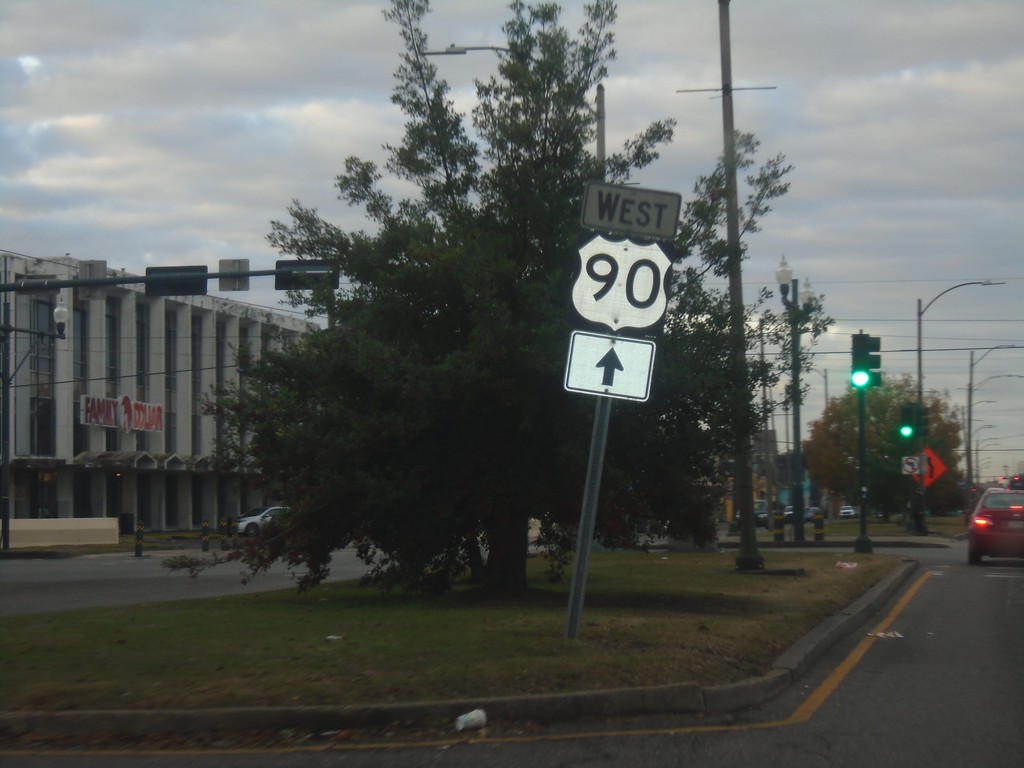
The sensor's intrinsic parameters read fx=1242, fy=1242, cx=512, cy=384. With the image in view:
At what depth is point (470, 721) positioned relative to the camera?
796cm

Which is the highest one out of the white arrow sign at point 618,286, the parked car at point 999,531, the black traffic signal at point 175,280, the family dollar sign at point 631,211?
the black traffic signal at point 175,280

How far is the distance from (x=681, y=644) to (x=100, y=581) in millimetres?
16421

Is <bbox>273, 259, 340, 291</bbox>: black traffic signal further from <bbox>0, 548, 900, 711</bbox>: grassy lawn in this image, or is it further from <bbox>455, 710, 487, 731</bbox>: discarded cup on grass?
<bbox>455, 710, 487, 731</bbox>: discarded cup on grass

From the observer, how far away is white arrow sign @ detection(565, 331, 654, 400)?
33.8 feet

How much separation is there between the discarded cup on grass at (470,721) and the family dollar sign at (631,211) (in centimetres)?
430

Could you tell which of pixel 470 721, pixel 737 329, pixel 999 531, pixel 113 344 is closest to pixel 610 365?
pixel 470 721

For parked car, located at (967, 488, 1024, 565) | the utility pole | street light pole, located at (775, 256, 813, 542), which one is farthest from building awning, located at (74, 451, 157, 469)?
→ parked car, located at (967, 488, 1024, 565)

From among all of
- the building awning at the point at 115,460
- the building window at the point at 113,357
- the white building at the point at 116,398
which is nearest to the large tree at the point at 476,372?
the white building at the point at 116,398

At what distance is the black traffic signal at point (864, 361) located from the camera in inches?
1074

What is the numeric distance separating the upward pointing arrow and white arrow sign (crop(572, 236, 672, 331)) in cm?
28

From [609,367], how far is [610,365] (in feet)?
0.07

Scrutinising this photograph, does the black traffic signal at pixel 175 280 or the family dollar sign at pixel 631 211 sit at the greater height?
the black traffic signal at pixel 175 280

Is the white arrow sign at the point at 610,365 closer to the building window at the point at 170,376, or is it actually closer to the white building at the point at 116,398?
the white building at the point at 116,398

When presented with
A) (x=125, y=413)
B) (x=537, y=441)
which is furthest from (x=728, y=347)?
(x=125, y=413)
